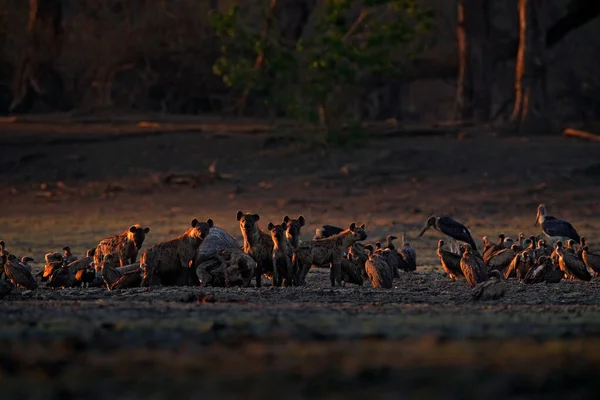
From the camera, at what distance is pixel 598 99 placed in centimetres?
4050

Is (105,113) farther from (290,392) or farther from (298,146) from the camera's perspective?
(290,392)

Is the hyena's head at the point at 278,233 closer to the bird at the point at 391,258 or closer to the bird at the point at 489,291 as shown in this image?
the bird at the point at 391,258

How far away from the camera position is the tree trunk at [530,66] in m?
31.5

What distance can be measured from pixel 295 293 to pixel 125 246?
3138 millimetres

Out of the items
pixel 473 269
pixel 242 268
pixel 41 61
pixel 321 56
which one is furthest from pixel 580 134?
pixel 242 268

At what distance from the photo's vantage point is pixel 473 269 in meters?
14.6

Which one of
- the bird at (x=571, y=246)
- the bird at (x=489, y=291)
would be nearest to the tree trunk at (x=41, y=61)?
the bird at (x=571, y=246)

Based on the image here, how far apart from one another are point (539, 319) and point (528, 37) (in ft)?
71.4

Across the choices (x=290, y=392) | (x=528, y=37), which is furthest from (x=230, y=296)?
(x=528, y=37)

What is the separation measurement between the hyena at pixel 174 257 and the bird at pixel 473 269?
247cm

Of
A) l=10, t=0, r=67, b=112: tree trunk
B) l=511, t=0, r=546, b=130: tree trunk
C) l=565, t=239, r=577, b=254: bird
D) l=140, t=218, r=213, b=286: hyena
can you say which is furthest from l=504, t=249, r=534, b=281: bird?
l=10, t=0, r=67, b=112: tree trunk

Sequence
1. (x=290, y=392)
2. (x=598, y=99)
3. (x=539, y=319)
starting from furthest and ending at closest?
(x=598, y=99)
(x=539, y=319)
(x=290, y=392)

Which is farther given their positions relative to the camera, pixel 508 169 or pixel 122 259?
pixel 508 169

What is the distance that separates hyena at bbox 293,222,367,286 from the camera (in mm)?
14820
